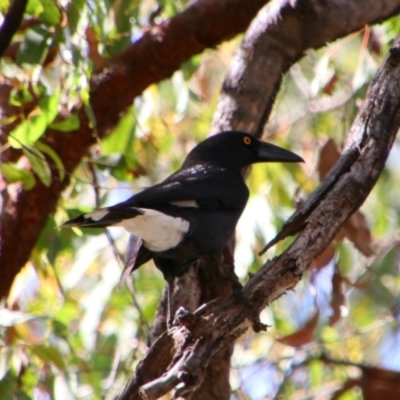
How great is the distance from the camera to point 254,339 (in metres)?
6.11

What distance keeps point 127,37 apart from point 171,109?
2756mm

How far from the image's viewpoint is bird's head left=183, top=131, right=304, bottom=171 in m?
4.43

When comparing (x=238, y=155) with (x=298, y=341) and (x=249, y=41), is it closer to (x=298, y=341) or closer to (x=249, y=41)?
(x=249, y=41)

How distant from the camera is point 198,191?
4.05 meters

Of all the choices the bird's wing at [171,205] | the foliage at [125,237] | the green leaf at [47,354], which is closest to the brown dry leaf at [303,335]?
the foliage at [125,237]

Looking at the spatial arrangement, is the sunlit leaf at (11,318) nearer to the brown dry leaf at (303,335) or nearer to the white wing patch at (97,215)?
the white wing patch at (97,215)

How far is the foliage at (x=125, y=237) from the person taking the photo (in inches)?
148

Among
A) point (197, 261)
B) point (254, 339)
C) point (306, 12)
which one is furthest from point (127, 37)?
point (254, 339)

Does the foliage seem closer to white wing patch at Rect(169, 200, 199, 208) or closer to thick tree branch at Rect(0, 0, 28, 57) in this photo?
white wing patch at Rect(169, 200, 199, 208)

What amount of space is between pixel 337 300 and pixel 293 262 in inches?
41.1

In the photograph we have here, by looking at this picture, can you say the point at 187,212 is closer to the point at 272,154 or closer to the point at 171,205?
the point at 171,205

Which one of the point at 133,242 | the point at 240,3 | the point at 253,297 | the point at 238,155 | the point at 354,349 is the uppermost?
the point at 240,3

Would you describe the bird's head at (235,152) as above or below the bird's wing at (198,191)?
above

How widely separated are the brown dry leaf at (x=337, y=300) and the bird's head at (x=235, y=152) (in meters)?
0.82
